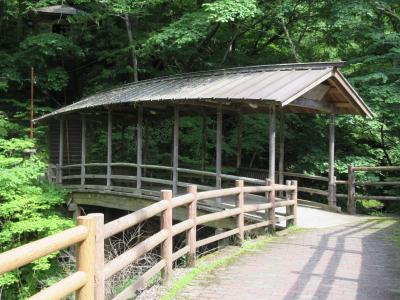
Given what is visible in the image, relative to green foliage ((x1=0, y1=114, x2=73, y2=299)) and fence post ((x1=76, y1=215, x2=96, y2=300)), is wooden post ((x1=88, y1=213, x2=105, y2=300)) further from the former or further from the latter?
green foliage ((x1=0, y1=114, x2=73, y2=299))

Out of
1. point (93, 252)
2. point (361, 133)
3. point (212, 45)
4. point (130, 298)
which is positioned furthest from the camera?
point (212, 45)

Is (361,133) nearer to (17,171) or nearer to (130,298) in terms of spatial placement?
(17,171)

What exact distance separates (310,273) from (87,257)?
3692 millimetres

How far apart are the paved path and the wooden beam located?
3493 millimetres

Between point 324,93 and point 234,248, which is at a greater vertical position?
point 324,93

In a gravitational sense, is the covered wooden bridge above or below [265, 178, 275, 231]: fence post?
above

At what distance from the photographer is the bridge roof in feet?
33.2

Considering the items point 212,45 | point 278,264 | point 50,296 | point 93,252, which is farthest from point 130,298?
point 212,45

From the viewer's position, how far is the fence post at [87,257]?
143 inches

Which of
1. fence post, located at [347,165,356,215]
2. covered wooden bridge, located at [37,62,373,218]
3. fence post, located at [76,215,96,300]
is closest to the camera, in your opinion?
fence post, located at [76,215,96,300]

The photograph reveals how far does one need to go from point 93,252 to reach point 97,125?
57.2 feet

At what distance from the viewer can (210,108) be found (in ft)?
45.9

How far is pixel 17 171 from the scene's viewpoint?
12305mm

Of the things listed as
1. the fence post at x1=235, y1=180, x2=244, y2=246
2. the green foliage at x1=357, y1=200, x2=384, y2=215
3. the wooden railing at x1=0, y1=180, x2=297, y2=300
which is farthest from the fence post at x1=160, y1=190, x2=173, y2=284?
the green foliage at x1=357, y1=200, x2=384, y2=215
